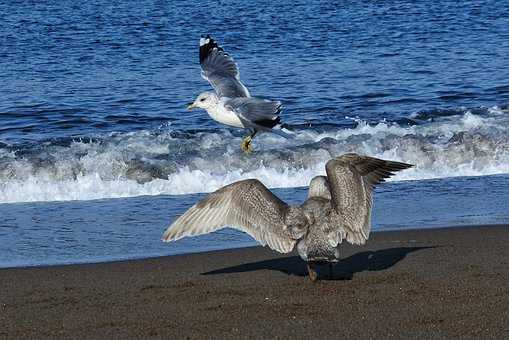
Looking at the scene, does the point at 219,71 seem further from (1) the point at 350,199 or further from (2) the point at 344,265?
(1) the point at 350,199

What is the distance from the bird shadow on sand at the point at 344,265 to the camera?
24.1 ft

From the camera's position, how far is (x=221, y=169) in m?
12.5

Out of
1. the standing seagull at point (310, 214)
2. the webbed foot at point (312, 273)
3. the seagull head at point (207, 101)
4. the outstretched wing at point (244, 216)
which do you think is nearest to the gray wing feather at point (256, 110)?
the seagull head at point (207, 101)

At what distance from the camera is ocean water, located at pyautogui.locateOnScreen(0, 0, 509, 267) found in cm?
988

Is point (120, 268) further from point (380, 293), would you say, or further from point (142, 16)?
point (142, 16)

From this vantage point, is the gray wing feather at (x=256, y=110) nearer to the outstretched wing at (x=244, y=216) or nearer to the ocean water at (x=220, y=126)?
the ocean water at (x=220, y=126)

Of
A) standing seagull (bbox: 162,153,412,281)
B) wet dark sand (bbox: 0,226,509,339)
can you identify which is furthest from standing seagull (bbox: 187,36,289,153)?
standing seagull (bbox: 162,153,412,281)

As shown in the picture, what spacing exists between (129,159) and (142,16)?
1546cm

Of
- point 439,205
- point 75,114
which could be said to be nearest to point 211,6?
point 75,114

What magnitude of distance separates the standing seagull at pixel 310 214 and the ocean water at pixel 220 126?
4.27 ft

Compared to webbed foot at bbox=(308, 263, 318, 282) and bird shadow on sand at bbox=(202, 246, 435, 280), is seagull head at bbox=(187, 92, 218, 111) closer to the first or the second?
bird shadow on sand at bbox=(202, 246, 435, 280)

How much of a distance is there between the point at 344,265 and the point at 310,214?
0.80m

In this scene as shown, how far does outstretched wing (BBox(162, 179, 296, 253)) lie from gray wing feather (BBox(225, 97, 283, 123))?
241 cm

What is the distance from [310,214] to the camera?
6934 mm
